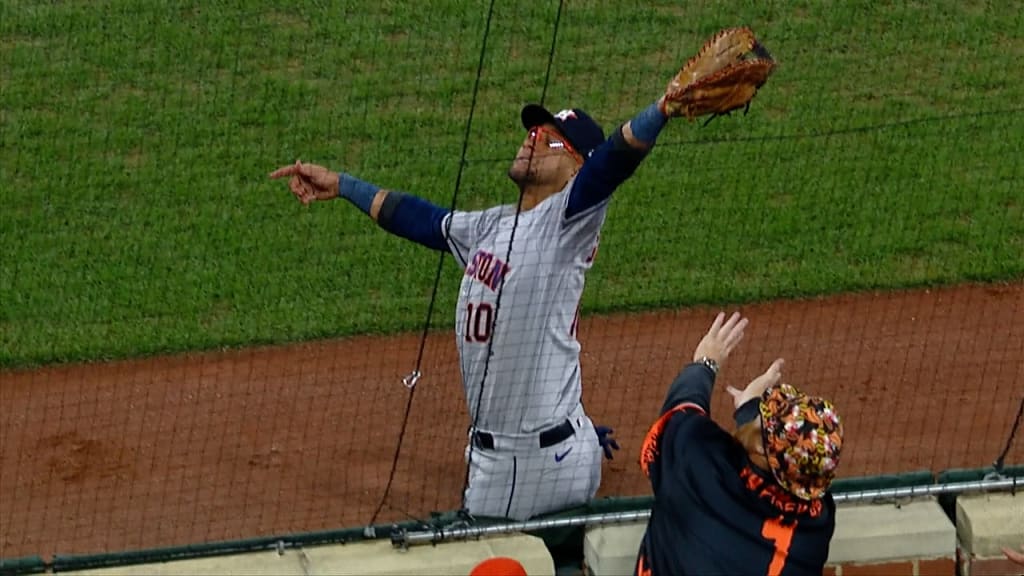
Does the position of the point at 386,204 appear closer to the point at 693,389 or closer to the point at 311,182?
the point at 311,182

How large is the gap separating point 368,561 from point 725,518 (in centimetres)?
114

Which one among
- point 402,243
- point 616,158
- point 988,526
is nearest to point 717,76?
point 616,158

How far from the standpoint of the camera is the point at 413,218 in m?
6.13

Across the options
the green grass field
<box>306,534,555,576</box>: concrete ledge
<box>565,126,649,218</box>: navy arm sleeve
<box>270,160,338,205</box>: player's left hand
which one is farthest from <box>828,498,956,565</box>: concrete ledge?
the green grass field

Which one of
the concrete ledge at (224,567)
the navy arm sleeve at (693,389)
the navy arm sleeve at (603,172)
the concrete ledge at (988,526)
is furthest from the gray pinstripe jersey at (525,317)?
the concrete ledge at (988,526)

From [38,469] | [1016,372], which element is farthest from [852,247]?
[38,469]

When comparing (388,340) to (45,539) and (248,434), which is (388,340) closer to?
(248,434)

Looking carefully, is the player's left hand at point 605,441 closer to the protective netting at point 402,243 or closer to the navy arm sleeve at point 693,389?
the protective netting at point 402,243

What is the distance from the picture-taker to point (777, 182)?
9477mm

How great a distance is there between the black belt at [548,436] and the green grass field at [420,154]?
2.47 m

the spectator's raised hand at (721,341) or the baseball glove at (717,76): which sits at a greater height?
the baseball glove at (717,76)

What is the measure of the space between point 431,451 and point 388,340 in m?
1.16

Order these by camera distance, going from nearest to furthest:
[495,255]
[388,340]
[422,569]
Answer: [422,569] < [495,255] < [388,340]

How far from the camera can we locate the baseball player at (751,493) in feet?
14.6
